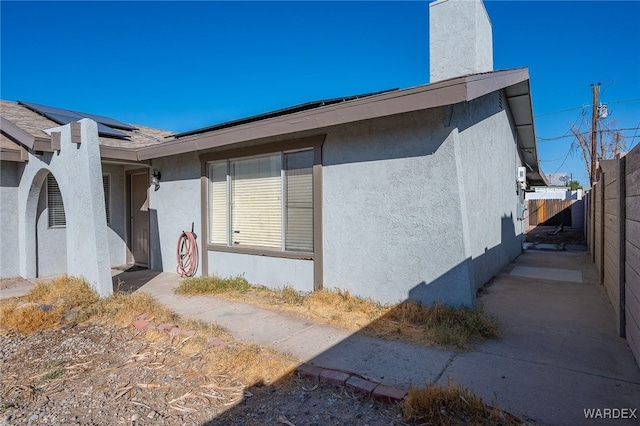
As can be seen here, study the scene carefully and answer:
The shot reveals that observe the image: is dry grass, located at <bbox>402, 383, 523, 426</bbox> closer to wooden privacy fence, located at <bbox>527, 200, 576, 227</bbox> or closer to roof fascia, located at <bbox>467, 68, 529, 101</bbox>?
roof fascia, located at <bbox>467, 68, 529, 101</bbox>

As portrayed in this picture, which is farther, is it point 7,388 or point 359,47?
point 359,47

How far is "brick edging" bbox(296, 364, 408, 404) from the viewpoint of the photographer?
2735mm

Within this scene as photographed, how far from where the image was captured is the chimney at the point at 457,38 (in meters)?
6.15

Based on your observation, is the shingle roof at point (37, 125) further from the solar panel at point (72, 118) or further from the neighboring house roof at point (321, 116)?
the solar panel at point (72, 118)

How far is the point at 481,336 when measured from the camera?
12.7 ft

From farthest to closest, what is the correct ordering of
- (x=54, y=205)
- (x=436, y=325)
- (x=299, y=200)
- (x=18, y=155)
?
(x=54, y=205), (x=18, y=155), (x=299, y=200), (x=436, y=325)

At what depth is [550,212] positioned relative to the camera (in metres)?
18.2

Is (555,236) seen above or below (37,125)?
below

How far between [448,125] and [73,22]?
31.5 ft

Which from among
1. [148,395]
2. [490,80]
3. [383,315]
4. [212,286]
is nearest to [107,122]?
[212,286]

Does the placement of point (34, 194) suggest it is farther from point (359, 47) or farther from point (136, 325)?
point (359, 47)

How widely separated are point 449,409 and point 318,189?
12.0ft

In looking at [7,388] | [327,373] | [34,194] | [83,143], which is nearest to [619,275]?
[327,373]

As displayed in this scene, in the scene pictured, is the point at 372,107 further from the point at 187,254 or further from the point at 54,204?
the point at 54,204
